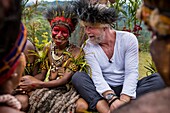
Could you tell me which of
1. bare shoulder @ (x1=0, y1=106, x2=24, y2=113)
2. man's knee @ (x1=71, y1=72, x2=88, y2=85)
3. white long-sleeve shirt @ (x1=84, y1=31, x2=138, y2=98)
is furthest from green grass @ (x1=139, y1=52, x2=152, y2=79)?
bare shoulder @ (x1=0, y1=106, x2=24, y2=113)

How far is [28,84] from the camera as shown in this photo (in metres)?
4.46

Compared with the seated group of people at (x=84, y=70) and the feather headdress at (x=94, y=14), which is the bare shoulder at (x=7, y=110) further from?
the feather headdress at (x=94, y=14)

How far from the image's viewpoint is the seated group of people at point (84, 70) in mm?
4328

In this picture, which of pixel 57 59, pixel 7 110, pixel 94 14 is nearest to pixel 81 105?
pixel 57 59

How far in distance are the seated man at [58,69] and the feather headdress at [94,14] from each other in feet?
0.67

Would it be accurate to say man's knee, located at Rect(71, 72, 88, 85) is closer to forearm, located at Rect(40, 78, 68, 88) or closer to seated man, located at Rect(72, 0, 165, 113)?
seated man, located at Rect(72, 0, 165, 113)

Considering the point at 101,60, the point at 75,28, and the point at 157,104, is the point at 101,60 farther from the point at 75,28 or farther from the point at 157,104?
the point at 157,104

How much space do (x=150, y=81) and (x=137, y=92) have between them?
20 cm

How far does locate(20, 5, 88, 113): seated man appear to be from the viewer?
439 cm

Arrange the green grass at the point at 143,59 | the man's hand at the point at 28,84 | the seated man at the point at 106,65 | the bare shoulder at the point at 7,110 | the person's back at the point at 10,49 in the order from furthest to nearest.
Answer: the green grass at the point at 143,59, the man's hand at the point at 28,84, the seated man at the point at 106,65, the bare shoulder at the point at 7,110, the person's back at the point at 10,49

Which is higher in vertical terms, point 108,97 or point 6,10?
point 6,10

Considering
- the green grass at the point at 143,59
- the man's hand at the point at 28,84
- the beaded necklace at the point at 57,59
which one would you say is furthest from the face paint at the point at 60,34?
the green grass at the point at 143,59

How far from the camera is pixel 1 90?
1769 millimetres

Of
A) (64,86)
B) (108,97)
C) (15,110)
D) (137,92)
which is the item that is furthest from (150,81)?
(15,110)
